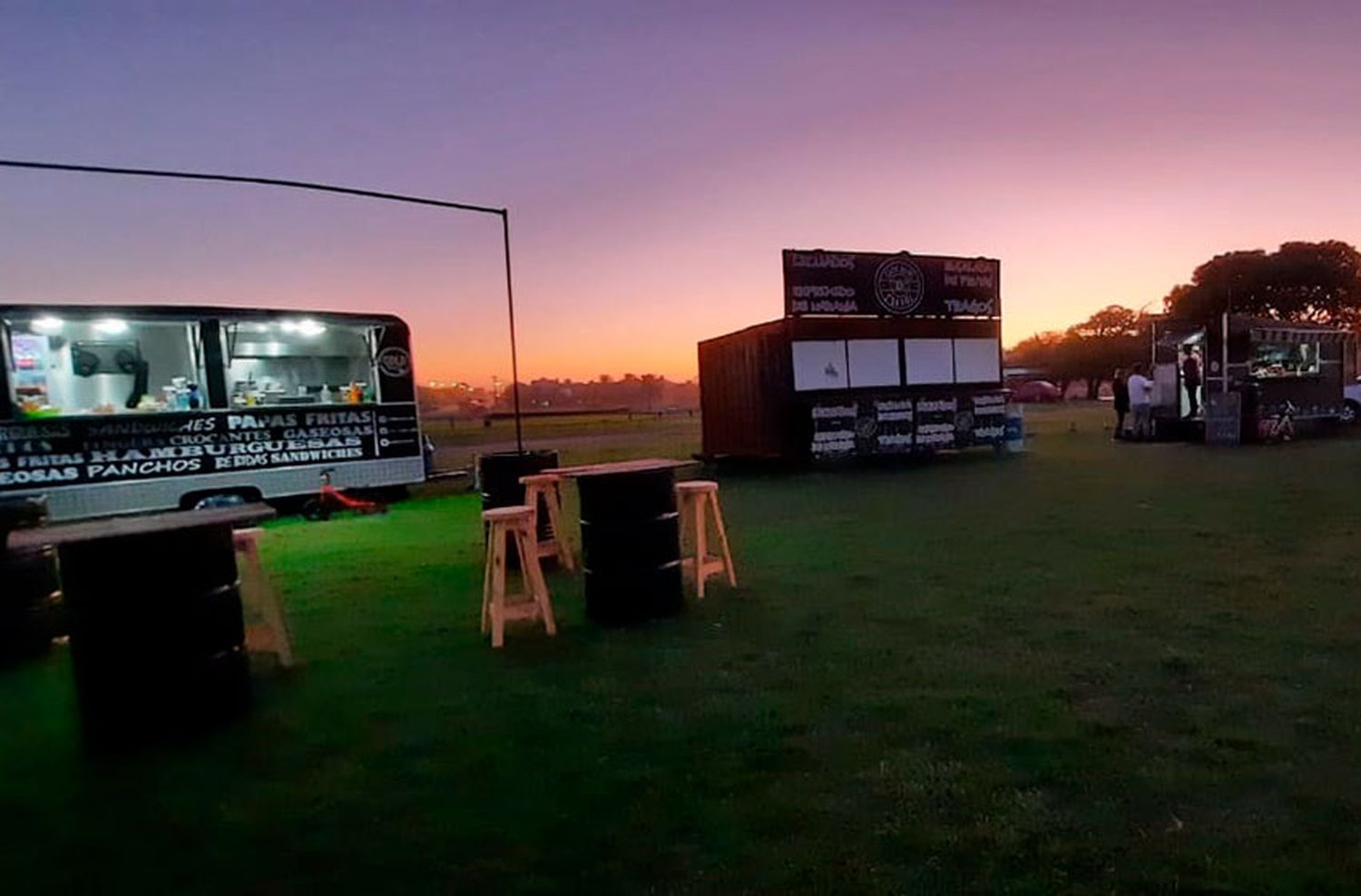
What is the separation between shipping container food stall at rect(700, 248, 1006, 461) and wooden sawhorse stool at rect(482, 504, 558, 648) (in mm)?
11651

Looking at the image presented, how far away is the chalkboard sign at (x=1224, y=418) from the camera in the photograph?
18438 millimetres

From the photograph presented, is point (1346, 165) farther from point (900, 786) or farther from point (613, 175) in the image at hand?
point (900, 786)

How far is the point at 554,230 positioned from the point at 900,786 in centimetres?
1820

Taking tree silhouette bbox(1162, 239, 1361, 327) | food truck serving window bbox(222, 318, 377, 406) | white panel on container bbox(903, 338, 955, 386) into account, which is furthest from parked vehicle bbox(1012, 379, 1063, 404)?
food truck serving window bbox(222, 318, 377, 406)

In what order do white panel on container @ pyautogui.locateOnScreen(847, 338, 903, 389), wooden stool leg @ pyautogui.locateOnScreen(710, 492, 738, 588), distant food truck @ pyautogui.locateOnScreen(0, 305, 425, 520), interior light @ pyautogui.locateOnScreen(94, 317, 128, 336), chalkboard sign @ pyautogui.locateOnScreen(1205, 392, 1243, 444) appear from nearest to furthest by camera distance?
wooden stool leg @ pyautogui.locateOnScreen(710, 492, 738, 588)
distant food truck @ pyautogui.locateOnScreen(0, 305, 425, 520)
interior light @ pyautogui.locateOnScreen(94, 317, 128, 336)
white panel on container @ pyautogui.locateOnScreen(847, 338, 903, 389)
chalkboard sign @ pyautogui.locateOnScreen(1205, 392, 1243, 444)

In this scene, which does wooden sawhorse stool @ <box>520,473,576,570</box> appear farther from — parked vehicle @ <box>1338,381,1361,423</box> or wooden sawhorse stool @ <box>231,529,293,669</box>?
parked vehicle @ <box>1338,381,1361,423</box>

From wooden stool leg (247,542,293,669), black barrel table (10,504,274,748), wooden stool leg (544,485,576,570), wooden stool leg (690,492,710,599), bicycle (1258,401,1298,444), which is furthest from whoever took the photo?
bicycle (1258,401,1298,444)

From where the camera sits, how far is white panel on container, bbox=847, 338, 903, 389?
17172mm

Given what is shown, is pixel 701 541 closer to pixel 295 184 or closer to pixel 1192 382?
pixel 295 184

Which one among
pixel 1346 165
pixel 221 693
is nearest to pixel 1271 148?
pixel 1346 165

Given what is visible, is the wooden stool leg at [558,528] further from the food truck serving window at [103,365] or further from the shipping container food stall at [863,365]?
the shipping container food stall at [863,365]

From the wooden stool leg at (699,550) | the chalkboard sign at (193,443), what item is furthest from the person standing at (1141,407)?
the wooden stool leg at (699,550)

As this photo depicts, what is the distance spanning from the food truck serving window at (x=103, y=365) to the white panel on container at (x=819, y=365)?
10236 millimetres

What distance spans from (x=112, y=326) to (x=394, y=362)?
3511mm
